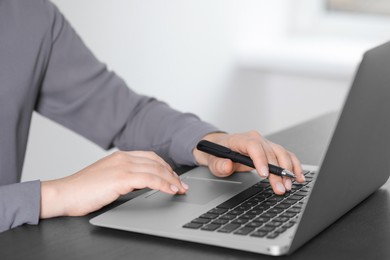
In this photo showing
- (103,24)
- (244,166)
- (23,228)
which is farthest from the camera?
(103,24)

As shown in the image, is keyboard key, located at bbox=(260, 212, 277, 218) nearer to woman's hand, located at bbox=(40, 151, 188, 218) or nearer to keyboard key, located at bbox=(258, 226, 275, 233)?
keyboard key, located at bbox=(258, 226, 275, 233)

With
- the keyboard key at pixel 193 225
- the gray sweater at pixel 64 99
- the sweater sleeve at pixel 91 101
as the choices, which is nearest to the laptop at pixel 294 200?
the keyboard key at pixel 193 225

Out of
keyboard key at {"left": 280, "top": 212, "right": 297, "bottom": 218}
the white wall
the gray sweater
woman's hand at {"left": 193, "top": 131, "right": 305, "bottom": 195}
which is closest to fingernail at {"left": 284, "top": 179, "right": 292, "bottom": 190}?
woman's hand at {"left": 193, "top": 131, "right": 305, "bottom": 195}

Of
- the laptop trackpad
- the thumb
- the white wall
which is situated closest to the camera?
the laptop trackpad

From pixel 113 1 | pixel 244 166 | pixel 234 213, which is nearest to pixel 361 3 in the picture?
pixel 113 1

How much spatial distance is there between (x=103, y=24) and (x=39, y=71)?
1.40 metres

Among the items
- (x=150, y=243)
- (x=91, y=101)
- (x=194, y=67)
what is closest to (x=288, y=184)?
(x=150, y=243)

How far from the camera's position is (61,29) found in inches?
63.1

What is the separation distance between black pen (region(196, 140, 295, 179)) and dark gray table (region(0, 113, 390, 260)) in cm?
12

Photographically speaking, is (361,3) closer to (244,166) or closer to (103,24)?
(103,24)

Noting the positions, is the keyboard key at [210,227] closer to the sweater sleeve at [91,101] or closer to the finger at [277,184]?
the finger at [277,184]

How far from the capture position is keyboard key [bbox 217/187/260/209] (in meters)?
1.05

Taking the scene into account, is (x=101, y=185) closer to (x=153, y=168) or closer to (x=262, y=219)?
(x=153, y=168)

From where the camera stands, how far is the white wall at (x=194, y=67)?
2898mm
